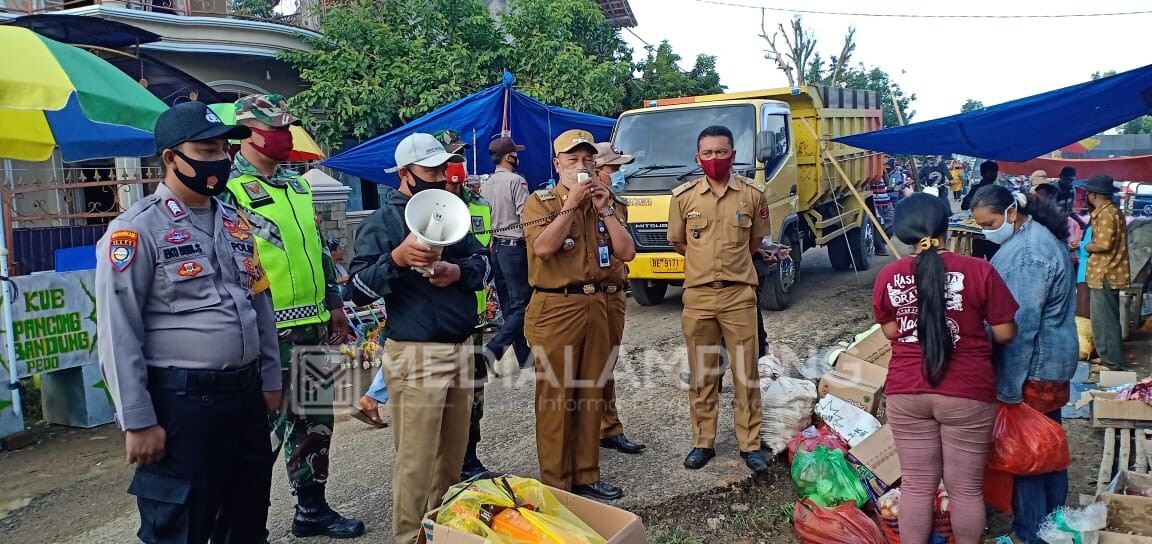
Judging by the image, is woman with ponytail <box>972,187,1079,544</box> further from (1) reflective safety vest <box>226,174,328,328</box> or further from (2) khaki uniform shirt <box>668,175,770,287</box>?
(1) reflective safety vest <box>226,174,328,328</box>

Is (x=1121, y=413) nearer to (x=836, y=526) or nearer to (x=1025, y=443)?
(x=1025, y=443)

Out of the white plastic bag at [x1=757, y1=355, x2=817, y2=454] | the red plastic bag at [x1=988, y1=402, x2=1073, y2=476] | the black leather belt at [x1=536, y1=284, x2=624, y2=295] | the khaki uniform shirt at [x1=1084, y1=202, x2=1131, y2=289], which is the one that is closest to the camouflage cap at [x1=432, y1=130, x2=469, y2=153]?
the black leather belt at [x1=536, y1=284, x2=624, y2=295]

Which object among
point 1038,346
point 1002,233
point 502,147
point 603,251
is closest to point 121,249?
point 603,251

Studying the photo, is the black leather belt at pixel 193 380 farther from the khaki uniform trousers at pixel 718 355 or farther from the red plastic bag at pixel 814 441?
the red plastic bag at pixel 814 441

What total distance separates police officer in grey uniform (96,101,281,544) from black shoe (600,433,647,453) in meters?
2.53

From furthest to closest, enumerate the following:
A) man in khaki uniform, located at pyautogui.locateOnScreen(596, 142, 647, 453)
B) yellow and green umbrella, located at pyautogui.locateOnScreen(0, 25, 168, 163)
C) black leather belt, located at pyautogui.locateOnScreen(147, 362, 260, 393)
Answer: yellow and green umbrella, located at pyautogui.locateOnScreen(0, 25, 168, 163) → man in khaki uniform, located at pyautogui.locateOnScreen(596, 142, 647, 453) → black leather belt, located at pyautogui.locateOnScreen(147, 362, 260, 393)

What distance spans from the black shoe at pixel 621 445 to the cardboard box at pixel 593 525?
1755 mm

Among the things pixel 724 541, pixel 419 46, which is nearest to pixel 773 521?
pixel 724 541

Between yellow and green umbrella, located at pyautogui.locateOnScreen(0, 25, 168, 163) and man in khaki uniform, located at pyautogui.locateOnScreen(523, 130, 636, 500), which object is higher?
yellow and green umbrella, located at pyautogui.locateOnScreen(0, 25, 168, 163)

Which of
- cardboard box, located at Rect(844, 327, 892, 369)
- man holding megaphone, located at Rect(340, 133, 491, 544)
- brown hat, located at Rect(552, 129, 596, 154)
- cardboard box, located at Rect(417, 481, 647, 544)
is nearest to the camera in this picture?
cardboard box, located at Rect(417, 481, 647, 544)

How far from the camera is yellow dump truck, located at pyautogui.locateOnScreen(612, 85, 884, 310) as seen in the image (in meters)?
8.11

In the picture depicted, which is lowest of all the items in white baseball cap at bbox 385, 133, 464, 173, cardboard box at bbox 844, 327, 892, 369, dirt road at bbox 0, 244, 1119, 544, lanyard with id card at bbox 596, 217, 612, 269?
dirt road at bbox 0, 244, 1119, 544

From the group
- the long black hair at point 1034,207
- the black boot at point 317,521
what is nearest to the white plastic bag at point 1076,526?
the long black hair at point 1034,207

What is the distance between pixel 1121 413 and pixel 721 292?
7.35 ft
